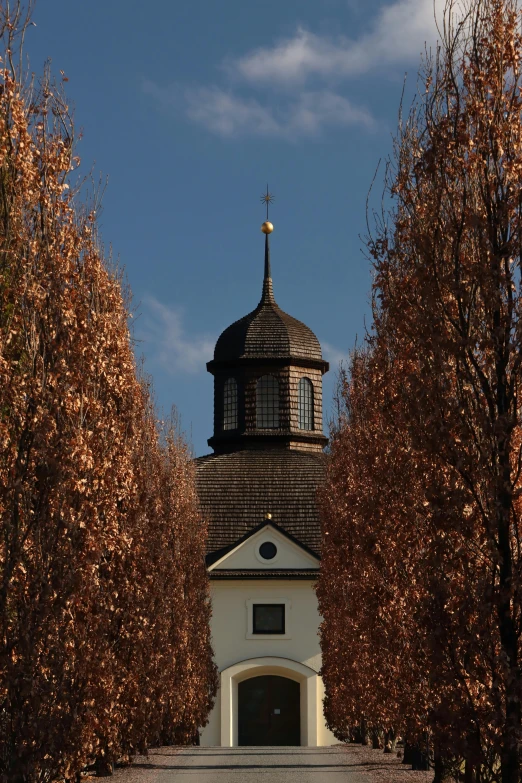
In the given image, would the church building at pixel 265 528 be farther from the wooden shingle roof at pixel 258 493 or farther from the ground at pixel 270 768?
the ground at pixel 270 768

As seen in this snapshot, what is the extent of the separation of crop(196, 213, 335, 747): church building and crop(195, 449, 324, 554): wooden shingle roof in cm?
4

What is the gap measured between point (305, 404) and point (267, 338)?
10.8 ft

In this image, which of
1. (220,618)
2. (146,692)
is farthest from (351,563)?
(220,618)

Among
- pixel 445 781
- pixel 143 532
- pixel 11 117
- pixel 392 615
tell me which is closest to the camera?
pixel 11 117

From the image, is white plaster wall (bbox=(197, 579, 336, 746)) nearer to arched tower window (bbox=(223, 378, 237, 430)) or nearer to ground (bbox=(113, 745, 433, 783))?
arched tower window (bbox=(223, 378, 237, 430))

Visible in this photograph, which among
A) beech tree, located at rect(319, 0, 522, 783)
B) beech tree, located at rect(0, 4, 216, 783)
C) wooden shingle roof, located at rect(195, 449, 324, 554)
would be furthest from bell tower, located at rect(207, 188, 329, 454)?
beech tree, located at rect(319, 0, 522, 783)

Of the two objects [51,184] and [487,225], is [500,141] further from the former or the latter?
[51,184]

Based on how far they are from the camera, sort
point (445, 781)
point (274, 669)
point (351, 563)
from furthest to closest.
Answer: point (274, 669), point (351, 563), point (445, 781)

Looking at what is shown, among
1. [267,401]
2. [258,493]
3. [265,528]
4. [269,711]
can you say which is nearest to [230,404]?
[267,401]

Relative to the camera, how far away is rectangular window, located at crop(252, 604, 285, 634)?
4559cm

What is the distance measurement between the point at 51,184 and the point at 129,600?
8.06m

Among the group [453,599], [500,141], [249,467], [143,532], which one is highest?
[249,467]

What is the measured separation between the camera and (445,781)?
1881 centimetres

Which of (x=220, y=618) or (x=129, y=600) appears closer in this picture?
(x=129, y=600)
